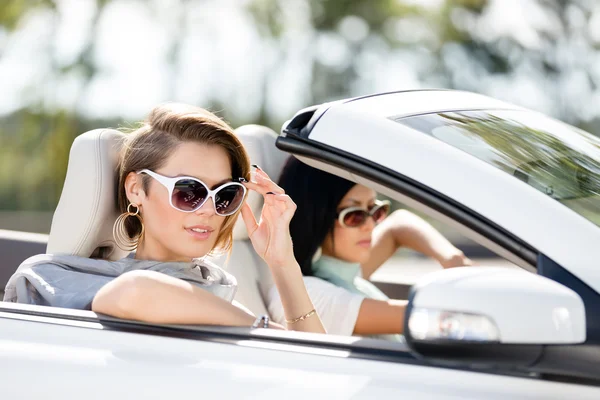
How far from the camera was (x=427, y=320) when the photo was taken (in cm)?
137

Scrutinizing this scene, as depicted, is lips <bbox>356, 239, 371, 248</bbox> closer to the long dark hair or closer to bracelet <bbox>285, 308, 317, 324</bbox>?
the long dark hair

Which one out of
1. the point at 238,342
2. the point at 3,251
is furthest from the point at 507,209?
the point at 3,251

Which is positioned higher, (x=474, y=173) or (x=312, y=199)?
(x=474, y=173)

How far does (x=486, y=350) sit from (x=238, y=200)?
1066 mm

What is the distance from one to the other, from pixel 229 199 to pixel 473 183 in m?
0.86

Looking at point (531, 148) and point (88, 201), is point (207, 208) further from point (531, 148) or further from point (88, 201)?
point (531, 148)

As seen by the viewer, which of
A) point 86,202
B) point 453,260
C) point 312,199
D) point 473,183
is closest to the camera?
point 473,183

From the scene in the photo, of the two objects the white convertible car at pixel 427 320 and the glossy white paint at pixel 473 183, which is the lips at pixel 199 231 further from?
the glossy white paint at pixel 473 183

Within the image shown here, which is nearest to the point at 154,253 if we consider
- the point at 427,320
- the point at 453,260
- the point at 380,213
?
the point at 380,213

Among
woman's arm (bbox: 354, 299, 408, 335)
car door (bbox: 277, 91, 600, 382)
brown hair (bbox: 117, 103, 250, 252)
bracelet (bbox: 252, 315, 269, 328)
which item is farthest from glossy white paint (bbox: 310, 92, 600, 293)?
woman's arm (bbox: 354, 299, 408, 335)

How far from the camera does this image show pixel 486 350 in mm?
1364

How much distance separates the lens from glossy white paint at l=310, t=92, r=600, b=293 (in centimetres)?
150

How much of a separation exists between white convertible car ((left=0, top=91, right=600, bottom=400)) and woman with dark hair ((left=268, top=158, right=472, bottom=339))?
3.17 ft

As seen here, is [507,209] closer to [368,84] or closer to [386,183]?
[386,183]
